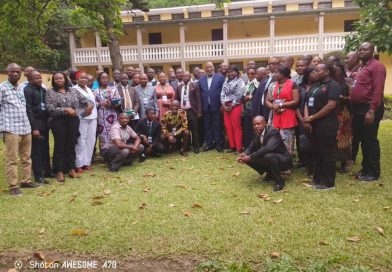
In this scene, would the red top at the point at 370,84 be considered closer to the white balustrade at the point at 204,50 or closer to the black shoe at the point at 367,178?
the black shoe at the point at 367,178

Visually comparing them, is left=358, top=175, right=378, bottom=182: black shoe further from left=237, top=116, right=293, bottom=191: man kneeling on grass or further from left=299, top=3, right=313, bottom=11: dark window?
left=299, top=3, right=313, bottom=11: dark window

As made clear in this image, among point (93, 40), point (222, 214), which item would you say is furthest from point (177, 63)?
point (222, 214)

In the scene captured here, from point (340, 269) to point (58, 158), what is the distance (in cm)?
517

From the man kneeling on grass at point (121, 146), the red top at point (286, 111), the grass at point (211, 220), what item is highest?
the red top at point (286, 111)

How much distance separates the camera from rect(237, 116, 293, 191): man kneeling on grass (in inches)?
214

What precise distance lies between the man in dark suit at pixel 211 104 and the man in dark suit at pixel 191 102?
6.6 inches

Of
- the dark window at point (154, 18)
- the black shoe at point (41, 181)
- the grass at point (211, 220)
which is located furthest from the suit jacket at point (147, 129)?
the dark window at point (154, 18)

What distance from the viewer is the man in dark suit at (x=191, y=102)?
8430mm

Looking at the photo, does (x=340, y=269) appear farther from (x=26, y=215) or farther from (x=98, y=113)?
(x=98, y=113)

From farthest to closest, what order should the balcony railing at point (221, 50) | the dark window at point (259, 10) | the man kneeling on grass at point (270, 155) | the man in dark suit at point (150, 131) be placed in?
the dark window at point (259, 10) < the balcony railing at point (221, 50) < the man in dark suit at point (150, 131) < the man kneeling on grass at point (270, 155)

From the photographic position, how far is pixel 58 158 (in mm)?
6555

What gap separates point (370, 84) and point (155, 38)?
23.8 meters

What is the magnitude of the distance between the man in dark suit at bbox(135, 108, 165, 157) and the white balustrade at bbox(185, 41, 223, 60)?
17037mm

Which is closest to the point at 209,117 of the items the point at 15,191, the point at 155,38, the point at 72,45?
the point at 15,191
